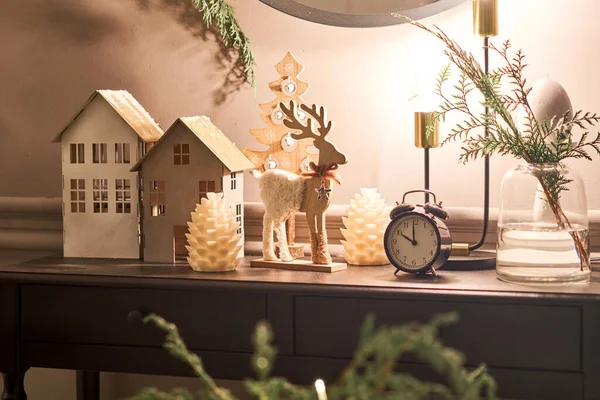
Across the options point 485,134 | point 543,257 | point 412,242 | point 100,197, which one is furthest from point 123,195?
point 543,257

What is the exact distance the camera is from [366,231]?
5.39ft

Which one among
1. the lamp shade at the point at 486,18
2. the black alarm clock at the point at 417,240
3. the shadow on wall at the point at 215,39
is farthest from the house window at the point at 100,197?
the lamp shade at the point at 486,18

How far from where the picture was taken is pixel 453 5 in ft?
5.79

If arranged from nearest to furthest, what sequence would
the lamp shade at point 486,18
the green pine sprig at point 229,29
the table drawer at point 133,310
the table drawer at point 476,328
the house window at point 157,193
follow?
the table drawer at point 476,328, the table drawer at point 133,310, the lamp shade at point 486,18, the house window at point 157,193, the green pine sprig at point 229,29

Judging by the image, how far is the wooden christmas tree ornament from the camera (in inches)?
67.3

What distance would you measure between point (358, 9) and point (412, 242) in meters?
0.56

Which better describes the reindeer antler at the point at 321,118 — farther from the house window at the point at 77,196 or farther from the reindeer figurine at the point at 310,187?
the house window at the point at 77,196

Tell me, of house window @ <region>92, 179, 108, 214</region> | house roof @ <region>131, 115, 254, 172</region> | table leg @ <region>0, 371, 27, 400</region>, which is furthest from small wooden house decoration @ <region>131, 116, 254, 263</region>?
table leg @ <region>0, 371, 27, 400</region>

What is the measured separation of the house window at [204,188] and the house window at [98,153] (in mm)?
235

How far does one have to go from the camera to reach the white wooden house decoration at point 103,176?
5.76 ft

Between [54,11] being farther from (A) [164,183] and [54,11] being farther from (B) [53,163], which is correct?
(A) [164,183]

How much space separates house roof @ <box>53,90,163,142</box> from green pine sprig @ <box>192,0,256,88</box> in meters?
0.24

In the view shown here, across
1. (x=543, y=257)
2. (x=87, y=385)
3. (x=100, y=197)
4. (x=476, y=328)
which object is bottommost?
(x=87, y=385)

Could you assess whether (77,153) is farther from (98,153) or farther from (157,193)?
(157,193)
